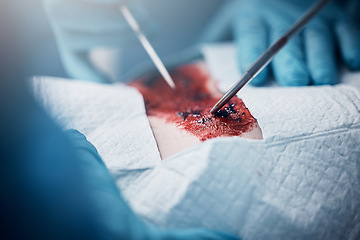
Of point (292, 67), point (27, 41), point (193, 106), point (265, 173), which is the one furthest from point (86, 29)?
A: point (265, 173)

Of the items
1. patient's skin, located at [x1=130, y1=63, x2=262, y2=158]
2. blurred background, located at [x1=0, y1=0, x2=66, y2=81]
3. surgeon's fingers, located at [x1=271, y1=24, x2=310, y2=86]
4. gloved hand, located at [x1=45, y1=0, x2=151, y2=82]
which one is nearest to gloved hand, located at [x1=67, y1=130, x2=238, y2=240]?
patient's skin, located at [x1=130, y1=63, x2=262, y2=158]

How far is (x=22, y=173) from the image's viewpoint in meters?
0.53

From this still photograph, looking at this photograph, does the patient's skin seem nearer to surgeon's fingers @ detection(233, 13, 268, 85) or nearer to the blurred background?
surgeon's fingers @ detection(233, 13, 268, 85)

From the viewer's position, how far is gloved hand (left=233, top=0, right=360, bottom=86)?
2.91ft

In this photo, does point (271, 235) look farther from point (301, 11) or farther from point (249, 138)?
point (301, 11)

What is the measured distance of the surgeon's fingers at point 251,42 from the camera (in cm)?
96

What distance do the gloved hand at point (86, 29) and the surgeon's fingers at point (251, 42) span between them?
0.62 m

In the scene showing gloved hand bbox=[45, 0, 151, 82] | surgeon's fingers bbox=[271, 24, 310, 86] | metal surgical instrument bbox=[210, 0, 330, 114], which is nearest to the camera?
metal surgical instrument bbox=[210, 0, 330, 114]

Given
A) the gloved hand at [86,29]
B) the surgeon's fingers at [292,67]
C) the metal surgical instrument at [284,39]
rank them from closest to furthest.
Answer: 1. the metal surgical instrument at [284,39]
2. the surgeon's fingers at [292,67]
3. the gloved hand at [86,29]

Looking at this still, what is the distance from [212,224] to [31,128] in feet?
1.59

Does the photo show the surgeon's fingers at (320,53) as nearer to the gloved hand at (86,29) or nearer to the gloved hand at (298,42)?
the gloved hand at (298,42)

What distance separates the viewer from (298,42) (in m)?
0.97

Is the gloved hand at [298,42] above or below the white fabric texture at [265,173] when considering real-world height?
above

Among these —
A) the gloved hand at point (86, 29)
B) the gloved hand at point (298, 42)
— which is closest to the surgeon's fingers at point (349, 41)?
the gloved hand at point (298, 42)
